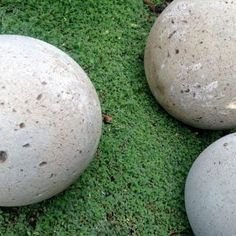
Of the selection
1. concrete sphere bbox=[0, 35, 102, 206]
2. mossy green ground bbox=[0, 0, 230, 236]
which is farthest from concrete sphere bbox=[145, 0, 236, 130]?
concrete sphere bbox=[0, 35, 102, 206]

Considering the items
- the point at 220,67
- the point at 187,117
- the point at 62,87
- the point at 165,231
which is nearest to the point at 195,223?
the point at 165,231

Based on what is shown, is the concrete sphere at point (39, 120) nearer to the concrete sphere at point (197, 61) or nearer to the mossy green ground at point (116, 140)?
the mossy green ground at point (116, 140)

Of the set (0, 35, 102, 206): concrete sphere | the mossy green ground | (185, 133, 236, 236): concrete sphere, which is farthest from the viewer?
the mossy green ground

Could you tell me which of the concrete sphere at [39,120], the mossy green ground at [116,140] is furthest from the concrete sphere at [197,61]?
the concrete sphere at [39,120]

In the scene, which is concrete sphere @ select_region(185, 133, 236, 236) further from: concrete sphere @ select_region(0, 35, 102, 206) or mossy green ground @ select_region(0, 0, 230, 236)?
concrete sphere @ select_region(0, 35, 102, 206)

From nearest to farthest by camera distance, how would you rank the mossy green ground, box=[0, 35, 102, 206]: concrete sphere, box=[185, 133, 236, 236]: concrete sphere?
1. box=[0, 35, 102, 206]: concrete sphere
2. box=[185, 133, 236, 236]: concrete sphere
3. the mossy green ground

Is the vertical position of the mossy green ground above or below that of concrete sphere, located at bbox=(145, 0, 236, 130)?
below

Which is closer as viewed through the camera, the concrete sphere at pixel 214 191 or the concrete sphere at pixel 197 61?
the concrete sphere at pixel 214 191
